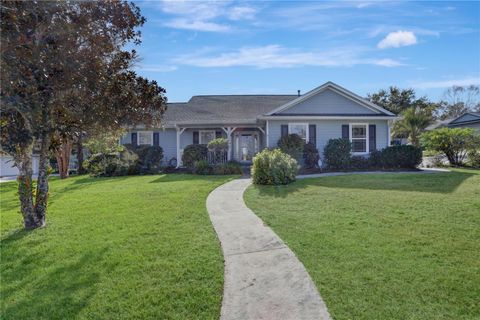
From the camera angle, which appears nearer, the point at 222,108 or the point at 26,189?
the point at 26,189

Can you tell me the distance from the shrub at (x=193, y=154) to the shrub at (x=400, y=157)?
9744 millimetres

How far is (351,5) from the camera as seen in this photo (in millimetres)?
9711

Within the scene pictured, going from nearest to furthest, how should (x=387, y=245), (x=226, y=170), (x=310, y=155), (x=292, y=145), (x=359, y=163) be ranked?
1. (x=387, y=245)
2. (x=226, y=170)
3. (x=292, y=145)
4. (x=359, y=163)
5. (x=310, y=155)

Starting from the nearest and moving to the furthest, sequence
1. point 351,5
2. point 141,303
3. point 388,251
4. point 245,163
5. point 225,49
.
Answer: point 141,303
point 388,251
point 351,5
point 225,49
point 245,163

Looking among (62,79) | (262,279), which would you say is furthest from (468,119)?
(62,79)

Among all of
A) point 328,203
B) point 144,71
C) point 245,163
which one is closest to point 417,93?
point 245,163

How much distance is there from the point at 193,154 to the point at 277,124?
5.20 metres

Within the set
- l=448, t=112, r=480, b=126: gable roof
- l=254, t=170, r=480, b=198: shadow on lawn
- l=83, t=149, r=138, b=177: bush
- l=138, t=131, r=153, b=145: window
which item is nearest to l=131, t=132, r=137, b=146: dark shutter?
l=138, t=131, r=153, b=145: window

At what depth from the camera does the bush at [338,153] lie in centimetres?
1719

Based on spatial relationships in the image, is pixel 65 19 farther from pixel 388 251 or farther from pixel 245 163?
pixel 245 163

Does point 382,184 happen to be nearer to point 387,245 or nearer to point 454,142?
point 387,245

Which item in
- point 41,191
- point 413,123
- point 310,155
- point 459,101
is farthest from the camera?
point 459,101

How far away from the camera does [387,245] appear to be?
16.8ft

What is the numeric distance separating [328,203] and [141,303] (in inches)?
232
